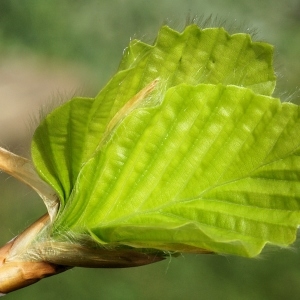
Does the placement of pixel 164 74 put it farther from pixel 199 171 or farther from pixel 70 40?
pixel 70 40

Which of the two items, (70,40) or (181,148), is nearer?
(181,148)

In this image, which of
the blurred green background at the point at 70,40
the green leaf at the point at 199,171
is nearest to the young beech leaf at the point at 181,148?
the green leaf at the point at 199,171

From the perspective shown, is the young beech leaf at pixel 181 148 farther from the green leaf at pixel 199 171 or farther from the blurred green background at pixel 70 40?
the blurred green background at pixel 70 40

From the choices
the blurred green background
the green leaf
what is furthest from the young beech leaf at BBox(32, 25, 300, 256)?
the blurred green background

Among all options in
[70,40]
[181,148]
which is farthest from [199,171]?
[70,40]

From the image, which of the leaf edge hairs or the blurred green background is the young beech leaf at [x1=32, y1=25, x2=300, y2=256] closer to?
the leaf edge hairs

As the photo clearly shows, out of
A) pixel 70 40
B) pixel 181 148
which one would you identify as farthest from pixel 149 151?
pixel 70 40

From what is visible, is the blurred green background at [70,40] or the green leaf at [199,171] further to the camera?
the blurred green background at [70,40]

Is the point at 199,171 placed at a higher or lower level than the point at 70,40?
higher

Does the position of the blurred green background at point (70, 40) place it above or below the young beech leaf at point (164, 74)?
below
